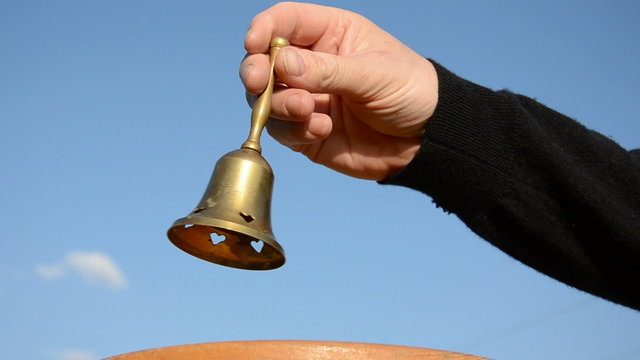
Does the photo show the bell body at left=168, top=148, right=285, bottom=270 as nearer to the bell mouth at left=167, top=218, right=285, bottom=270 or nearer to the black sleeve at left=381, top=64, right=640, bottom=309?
the bell mouth at left=167, top=218, right=285, bottom=270

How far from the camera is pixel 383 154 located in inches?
106

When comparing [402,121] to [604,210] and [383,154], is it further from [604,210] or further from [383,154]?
[604,210]

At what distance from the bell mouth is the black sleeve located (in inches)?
33.4

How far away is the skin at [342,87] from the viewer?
2.13m

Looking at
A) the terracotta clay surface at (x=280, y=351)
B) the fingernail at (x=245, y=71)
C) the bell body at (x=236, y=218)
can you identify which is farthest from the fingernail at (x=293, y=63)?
the terracotta clay surface at (x=280, y=351)

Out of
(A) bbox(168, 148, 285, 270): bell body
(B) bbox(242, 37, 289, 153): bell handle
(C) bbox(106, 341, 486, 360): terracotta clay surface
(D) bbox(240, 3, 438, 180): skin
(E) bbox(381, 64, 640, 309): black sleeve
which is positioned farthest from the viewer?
(E) bbox(381, 64, 640, 309): black sleeve

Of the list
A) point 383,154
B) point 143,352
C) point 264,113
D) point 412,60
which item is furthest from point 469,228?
point 143,352

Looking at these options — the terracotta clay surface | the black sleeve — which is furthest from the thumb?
the terracotta clay surface

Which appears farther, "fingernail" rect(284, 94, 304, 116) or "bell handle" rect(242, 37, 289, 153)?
"fingernail" rect(284, 94, 304, 116)

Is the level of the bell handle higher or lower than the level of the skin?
lower

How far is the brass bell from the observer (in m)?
1.82

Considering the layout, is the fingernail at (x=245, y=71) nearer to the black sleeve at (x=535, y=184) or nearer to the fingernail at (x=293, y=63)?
the fingernail at (x=293, y=63)

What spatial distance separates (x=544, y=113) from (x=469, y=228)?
1.76 feet

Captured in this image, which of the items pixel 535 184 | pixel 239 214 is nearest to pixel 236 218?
pixel 239 214
